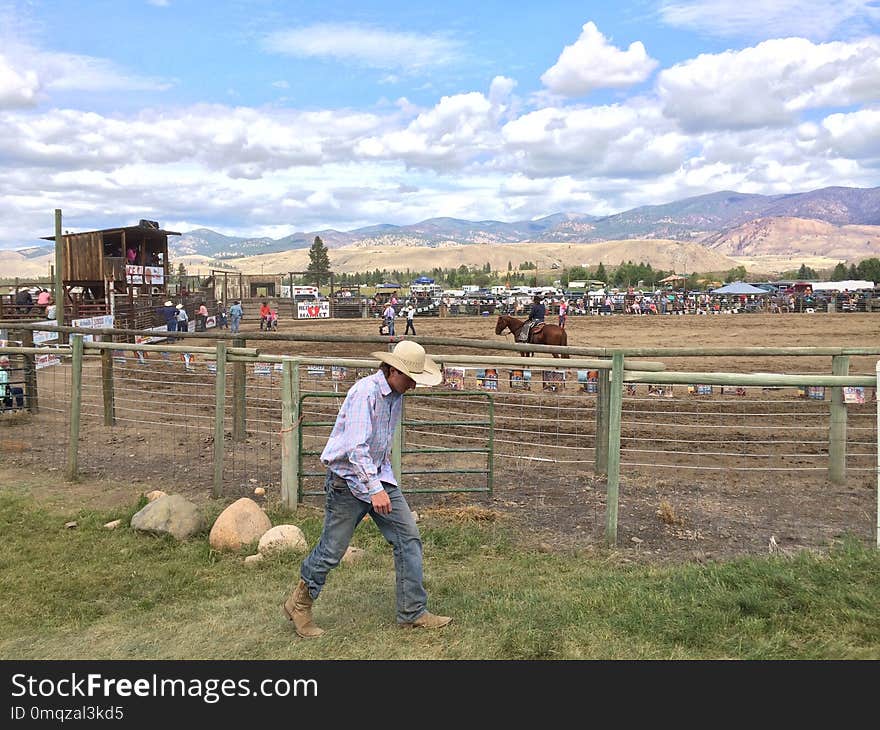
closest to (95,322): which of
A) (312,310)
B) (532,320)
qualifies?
(532,320)

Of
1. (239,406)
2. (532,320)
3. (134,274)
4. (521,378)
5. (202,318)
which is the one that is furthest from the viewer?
(202,318)

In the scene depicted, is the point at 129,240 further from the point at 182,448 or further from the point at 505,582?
the point at 505,582

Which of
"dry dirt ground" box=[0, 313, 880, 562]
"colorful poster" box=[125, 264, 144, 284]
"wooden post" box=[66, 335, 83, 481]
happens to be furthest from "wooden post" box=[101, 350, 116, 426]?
"colorful poster" box=[125, 264, 144, 284]

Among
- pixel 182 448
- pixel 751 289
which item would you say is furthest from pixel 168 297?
pixel 751 289

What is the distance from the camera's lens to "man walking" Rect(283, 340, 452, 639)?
Answer: 179 inches

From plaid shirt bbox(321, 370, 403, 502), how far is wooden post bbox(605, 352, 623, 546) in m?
2.51

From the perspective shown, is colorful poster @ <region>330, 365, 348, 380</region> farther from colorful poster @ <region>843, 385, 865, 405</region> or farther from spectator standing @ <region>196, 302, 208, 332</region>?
spectator standing @ <region>196, 302, 208, 332</region>

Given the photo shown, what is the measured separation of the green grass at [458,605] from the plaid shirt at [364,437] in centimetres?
92

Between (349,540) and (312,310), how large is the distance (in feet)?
126

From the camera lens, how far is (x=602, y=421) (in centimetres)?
832

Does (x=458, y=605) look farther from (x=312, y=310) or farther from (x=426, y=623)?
(x=312, y=310)

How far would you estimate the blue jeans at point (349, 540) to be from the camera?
4711 millimetres
